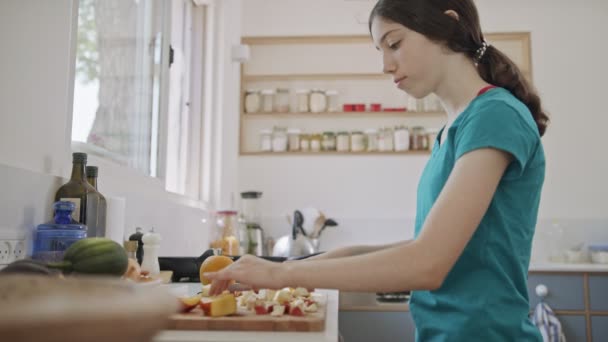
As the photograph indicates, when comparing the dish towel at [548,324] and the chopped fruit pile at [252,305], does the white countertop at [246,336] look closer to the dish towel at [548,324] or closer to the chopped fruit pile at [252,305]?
the chopped fruit pile at [252,305]

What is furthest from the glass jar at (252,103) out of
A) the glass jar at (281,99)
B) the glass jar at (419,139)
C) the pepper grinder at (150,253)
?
the pepper grinder at (150,253)

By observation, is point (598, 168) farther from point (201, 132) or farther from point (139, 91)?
point (139, 91)

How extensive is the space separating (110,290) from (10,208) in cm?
82

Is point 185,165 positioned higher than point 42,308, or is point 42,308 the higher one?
point 185,165

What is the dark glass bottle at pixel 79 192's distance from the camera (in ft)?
3.77

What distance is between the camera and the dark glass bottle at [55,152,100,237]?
3.77 ft

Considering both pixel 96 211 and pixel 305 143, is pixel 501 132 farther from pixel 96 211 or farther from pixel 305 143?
pixel 305 143

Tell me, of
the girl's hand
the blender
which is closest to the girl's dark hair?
the girl's hand

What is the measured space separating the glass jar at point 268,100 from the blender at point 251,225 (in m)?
0.65

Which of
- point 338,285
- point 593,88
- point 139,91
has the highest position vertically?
point 593,88

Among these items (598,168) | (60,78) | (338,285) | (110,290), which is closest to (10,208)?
(60,78)

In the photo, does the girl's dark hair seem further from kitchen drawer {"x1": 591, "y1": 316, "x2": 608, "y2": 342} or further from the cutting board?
kitchen drawer {"x1": 591, "y1": 316, "x2": 608, "y2": 342}

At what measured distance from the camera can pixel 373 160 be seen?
381 centimetres

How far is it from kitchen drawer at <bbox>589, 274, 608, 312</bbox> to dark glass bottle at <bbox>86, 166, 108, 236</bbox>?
2.66 meters
